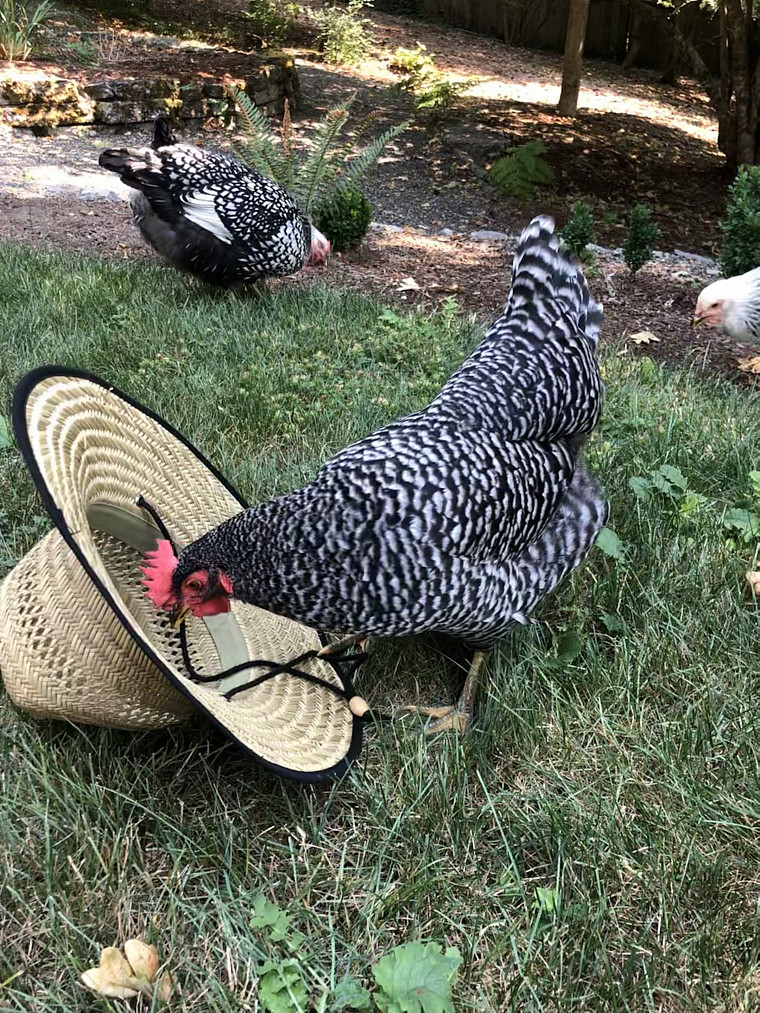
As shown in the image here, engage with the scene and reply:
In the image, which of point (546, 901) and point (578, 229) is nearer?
point (546, 901)

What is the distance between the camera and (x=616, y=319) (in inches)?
210

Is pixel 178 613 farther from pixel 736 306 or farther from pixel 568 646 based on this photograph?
pixel 736 306

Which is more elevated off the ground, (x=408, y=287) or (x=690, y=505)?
(x=408, y=287)

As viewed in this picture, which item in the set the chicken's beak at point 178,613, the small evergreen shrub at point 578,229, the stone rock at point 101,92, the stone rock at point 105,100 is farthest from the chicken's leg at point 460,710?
the stone rock at point 101,92

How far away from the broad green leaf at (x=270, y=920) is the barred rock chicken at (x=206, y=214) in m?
3.86

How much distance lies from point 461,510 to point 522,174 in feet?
24.1

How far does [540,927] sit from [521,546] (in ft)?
3.28

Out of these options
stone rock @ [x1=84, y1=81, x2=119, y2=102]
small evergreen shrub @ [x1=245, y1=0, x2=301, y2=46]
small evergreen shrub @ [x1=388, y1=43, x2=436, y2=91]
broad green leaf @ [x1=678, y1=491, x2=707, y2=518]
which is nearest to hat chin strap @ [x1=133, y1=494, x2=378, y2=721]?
broad green leaf @ [x1=678, y1=491, x2=707, y2=518]

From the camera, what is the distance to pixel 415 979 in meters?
1.53

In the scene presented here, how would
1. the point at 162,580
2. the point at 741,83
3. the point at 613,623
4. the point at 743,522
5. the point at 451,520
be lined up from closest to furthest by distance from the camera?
the point at 162,580 → the point at 451,520 → the point at 613,623 → the point at 743,522 → the point at 741,83

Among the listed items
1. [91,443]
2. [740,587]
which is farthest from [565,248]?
[91,443]

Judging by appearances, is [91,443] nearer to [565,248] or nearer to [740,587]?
[565,248]

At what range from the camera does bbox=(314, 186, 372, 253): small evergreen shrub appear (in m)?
6.06

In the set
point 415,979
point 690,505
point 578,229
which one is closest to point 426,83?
point 578,229
